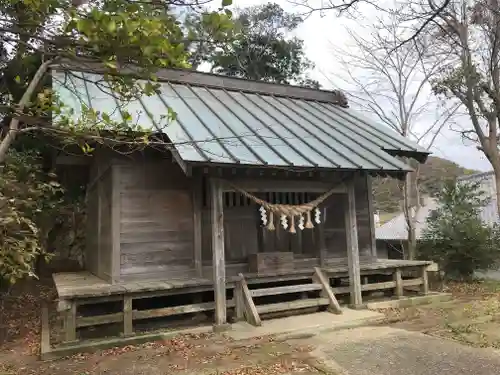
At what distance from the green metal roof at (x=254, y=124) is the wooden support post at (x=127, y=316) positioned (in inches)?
96.1

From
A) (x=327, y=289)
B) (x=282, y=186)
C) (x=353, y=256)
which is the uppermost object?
(x=282, y=186)

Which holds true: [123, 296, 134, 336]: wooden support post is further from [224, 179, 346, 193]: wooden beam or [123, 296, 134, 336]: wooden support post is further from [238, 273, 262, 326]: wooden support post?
[224, 179, 346, 193]: wooden beam

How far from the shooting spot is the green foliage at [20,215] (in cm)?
444

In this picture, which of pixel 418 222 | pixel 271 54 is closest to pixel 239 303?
pixel 418 222

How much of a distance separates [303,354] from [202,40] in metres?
4.26

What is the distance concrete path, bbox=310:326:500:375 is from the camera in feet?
15.6

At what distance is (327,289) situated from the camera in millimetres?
7703

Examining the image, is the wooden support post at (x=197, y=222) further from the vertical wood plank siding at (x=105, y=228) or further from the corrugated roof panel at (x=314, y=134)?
the corrugated roof panel at (x=314, y=134)

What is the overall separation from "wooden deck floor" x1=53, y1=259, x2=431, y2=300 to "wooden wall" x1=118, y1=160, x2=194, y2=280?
1.04 ft

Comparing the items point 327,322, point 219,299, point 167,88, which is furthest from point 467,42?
point 219,299

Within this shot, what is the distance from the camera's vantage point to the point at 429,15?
506 cm

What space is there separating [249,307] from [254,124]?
3523mm

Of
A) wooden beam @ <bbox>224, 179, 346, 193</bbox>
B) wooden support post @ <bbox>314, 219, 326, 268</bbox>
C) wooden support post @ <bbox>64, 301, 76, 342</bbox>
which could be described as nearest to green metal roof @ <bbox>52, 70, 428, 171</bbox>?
wooden beam @ <bbox>224, 179, 346, 193</bbox>

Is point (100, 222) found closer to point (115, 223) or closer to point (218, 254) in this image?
point (115, 223)
